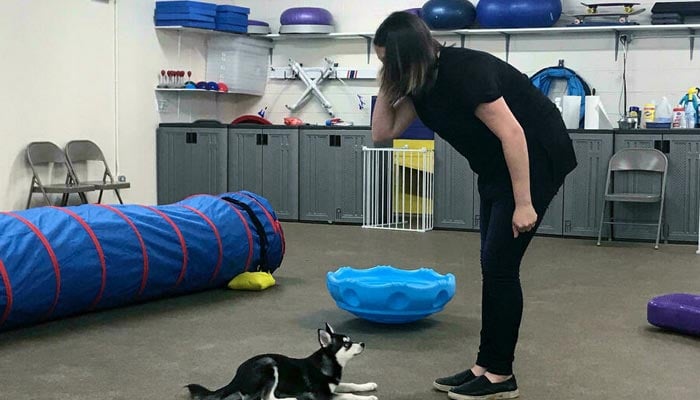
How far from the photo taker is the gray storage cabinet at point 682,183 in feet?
22.7

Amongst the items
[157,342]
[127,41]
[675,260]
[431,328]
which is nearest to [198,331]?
[157,342]

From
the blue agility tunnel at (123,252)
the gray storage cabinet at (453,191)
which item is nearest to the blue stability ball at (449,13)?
the gray storage cabinet at (453,191)

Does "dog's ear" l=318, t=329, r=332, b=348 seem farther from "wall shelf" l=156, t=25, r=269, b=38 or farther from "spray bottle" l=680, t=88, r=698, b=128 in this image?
"wall shelf" l=156, t=25, r=269, b=38

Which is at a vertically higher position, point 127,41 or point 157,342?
point 127,41

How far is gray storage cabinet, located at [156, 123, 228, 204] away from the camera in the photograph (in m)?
8.33

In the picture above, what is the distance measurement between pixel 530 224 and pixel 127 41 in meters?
6.04

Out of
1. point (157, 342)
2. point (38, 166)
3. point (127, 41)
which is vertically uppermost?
A: point (127, 41)

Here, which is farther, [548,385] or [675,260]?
[675,260]

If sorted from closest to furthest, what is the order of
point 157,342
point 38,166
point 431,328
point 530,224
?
1. point 530,224
2. point 157,342
3. point 431,328
4. point 38,166

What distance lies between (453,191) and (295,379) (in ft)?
16.2

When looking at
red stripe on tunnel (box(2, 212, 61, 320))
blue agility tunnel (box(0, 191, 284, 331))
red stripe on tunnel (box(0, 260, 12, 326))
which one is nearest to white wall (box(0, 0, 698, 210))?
blue agility tunnel (box(0, 191, 284, 331))

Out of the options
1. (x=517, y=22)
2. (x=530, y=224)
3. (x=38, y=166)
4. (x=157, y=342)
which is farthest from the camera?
(x=517, y=22)

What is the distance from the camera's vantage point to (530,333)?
3.91m

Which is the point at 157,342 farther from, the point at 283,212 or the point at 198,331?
the point at 283,212
